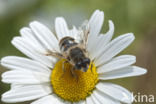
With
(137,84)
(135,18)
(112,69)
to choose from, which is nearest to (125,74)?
(112,69)

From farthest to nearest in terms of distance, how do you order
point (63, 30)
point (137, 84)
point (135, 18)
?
point (135, 18), point (137, 84), point (63, 30)

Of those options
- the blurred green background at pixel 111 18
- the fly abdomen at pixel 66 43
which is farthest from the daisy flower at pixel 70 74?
the blurred green background at pixel 111 18

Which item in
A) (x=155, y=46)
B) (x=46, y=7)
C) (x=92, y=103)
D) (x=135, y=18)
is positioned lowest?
(x=92, y=103)

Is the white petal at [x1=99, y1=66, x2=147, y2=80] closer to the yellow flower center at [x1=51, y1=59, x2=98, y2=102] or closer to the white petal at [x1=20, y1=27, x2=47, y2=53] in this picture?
the yellow flower center at [x1=51, y1=59, x2=98, y2=102]

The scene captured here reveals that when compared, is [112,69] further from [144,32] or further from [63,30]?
[144,32]

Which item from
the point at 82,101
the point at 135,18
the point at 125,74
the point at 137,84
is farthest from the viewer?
the point at 135,18

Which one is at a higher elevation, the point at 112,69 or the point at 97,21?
the point at 97,21

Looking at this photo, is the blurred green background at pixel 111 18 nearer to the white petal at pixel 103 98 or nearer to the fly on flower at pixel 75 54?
the white petal at pixel 103 98
